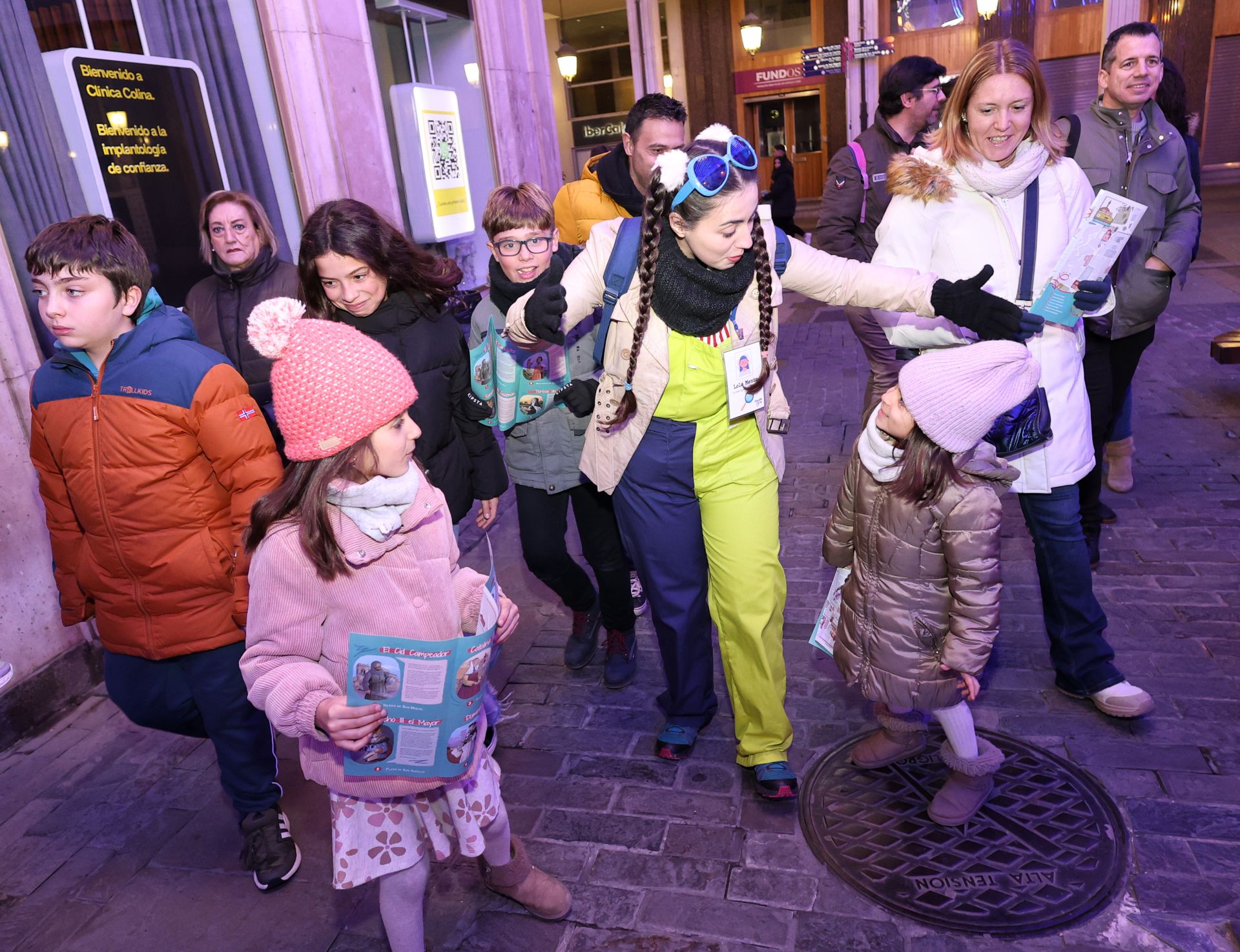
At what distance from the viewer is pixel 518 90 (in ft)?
33.5

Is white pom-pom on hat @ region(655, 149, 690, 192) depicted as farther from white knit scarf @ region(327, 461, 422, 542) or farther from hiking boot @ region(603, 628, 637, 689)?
hiking boot @ region(603, 628, 637, 689)

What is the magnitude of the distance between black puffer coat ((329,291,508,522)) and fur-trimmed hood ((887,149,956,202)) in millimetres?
1860

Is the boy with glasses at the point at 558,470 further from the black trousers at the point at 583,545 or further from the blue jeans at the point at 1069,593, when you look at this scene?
the blue jeans at the point at 1069,593

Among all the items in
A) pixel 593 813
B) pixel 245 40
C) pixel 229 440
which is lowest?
pixel 593 813

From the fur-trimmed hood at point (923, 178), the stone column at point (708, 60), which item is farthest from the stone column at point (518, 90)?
the stone column at point (708, 60)

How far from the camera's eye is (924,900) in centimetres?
279

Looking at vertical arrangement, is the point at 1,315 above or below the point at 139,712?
above

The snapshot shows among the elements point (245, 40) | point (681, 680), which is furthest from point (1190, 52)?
point (681, 680)

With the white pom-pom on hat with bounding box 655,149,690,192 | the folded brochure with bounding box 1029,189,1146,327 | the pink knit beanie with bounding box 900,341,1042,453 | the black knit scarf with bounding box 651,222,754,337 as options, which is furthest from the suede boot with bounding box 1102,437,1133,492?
Result: the white pom-pom on hat with bounding box 655,149,690,192

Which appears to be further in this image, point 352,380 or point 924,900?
point 924,900

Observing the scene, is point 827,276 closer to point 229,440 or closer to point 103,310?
point 229,440

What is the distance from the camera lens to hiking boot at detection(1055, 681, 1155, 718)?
3.45 metres

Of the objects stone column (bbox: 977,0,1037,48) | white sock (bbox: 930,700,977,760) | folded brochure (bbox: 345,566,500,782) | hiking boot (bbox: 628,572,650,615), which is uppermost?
stone column (bbox: 977,0,1037,48)

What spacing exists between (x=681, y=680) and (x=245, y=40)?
553 cm
